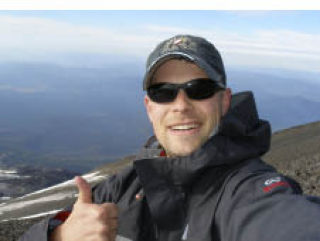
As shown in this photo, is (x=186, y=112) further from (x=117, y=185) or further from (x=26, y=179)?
(x=26, y=179)

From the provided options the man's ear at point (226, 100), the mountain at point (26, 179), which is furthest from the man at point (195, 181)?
the mountain at point (26, 179)

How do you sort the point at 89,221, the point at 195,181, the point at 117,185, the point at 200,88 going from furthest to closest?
the point at 117,185 < the point at 200,88 < the point at 195,181 < the point at 89,221

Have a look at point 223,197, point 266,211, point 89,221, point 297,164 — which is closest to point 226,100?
point 223,197

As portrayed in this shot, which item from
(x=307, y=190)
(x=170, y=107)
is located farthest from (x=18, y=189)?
(x=170, y=107)

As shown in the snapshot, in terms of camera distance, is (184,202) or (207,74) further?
(207,74)

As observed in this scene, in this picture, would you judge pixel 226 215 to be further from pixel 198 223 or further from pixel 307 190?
pixel 307 190

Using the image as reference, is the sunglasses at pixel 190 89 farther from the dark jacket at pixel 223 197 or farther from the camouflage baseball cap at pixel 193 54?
the dark jacket at pixel 223 197
